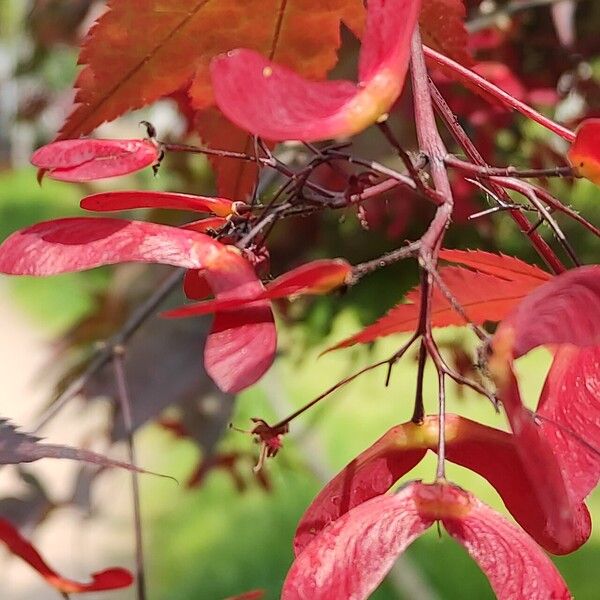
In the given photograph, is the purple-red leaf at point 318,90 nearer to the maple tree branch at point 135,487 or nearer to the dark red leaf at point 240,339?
the dark red leaf at point 240,339

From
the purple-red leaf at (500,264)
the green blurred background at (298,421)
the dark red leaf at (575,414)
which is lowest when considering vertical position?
the green blurred background at (298,421)

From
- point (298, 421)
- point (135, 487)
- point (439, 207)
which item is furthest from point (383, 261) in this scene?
point (298, 421)

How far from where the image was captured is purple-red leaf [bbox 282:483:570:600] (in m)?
0.21

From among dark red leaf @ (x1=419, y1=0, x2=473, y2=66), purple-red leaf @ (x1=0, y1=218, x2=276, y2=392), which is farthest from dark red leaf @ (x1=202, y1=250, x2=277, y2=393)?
dark red leaf @ (x1=419, y1=0, x2=473, y2=66)

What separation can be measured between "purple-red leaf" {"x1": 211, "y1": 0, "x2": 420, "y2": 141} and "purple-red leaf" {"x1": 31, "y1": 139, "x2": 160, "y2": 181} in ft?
0.19

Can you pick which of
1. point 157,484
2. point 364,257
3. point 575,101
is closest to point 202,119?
point 575,101

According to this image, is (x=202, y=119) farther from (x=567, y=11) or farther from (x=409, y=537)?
(x=567, y=11)

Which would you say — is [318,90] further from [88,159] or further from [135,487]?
[135,487]

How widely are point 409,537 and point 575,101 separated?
2.24 ft

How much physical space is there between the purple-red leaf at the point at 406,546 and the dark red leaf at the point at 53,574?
137mm

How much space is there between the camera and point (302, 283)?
20 centimetres

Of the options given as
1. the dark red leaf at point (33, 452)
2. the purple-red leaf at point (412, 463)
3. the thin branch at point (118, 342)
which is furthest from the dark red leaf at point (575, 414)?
the thin branch at point (118, 342)

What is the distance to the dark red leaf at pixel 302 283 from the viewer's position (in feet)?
0.64

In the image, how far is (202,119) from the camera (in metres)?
0.35
